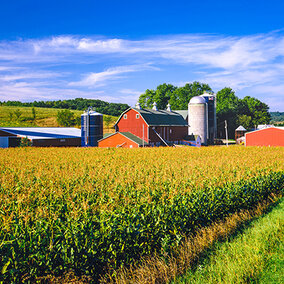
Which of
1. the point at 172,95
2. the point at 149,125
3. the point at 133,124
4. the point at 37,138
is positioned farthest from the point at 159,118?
the point at 172,95

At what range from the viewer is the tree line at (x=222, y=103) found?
8262 cm

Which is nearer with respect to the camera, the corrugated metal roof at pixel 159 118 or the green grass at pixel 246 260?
the green grass at pixel 246 260

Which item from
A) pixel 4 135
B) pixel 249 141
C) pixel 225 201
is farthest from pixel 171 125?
pixel 225 201

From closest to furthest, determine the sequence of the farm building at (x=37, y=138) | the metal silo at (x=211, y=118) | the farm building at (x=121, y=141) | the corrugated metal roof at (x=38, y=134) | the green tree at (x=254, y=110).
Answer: the farm building at (x=37, y=138)
the corrugated metal roof at (x=38, y=134)
the farm building at (x=121, y=141)
the metal silo at (x=211, y=118)
the green tree at (x=254, y=110)

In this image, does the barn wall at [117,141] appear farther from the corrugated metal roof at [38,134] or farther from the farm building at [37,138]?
the corrugated metal roof at [38,134]

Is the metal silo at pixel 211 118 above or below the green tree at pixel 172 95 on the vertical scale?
below

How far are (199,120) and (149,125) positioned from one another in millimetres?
19124

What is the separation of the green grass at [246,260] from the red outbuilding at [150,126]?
35060 millimetres

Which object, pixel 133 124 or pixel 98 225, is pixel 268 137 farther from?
pixel 98 225

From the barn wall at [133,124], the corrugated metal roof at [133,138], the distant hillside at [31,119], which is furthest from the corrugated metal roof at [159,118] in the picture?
the distant hillside at [31,119]

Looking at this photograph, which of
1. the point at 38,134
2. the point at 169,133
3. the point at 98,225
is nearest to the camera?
the point at 98,225

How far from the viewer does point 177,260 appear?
674 centimetres

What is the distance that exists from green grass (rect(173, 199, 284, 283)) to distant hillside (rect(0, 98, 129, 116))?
123 metres

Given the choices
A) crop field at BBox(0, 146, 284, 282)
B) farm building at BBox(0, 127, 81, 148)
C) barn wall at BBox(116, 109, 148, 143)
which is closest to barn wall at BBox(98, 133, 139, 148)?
barn wall at BBox(116, 109, 148, 143)
